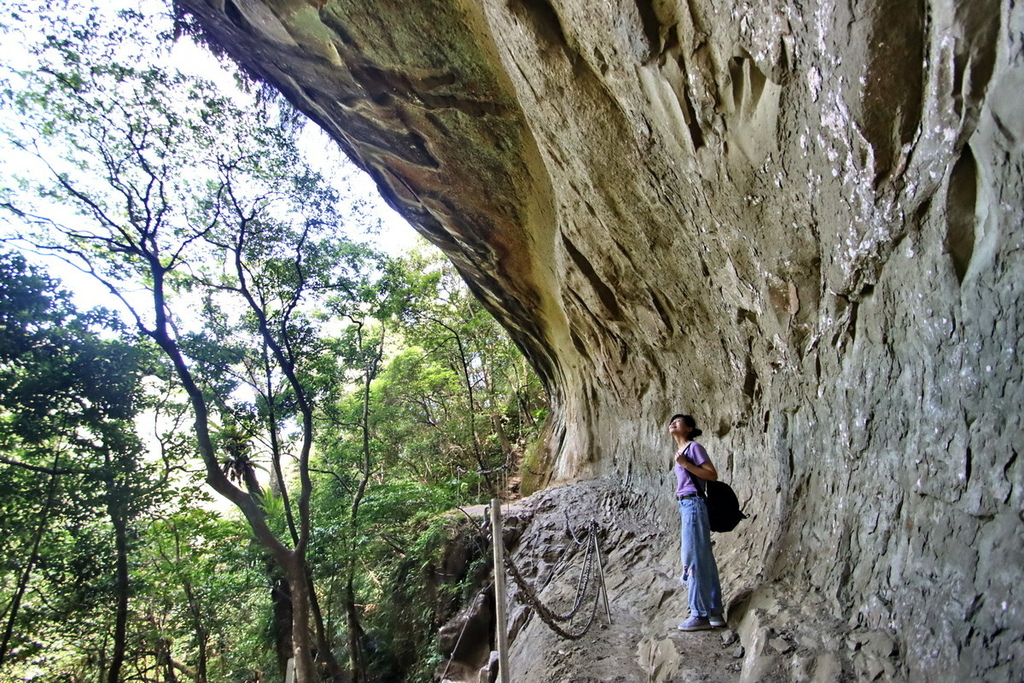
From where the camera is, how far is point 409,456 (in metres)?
18.2

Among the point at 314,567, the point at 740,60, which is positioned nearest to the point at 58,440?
the point at 314,567

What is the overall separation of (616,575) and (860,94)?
5.34m

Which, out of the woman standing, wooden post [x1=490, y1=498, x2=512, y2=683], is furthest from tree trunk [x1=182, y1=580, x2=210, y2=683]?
the woman standing

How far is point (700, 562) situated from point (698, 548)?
0.10 metres

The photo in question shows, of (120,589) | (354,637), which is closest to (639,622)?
(354,637)

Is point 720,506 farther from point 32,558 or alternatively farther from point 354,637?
point 32,558

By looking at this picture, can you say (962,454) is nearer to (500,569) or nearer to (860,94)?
(860,94)

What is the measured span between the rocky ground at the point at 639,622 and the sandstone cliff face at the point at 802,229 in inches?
5.9

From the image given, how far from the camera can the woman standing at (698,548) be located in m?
3.91

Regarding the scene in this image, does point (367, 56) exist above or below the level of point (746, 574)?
above

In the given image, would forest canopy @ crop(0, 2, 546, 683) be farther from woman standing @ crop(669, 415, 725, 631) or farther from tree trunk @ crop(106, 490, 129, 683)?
woman standing @ crop(669, 415, 725, 631)

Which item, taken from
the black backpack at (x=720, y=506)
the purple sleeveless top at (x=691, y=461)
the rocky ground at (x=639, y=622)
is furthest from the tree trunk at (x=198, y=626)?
the black backpack at (x=720, y=506)

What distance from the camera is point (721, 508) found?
3.97 m

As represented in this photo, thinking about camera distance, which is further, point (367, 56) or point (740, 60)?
point (367, 56)
